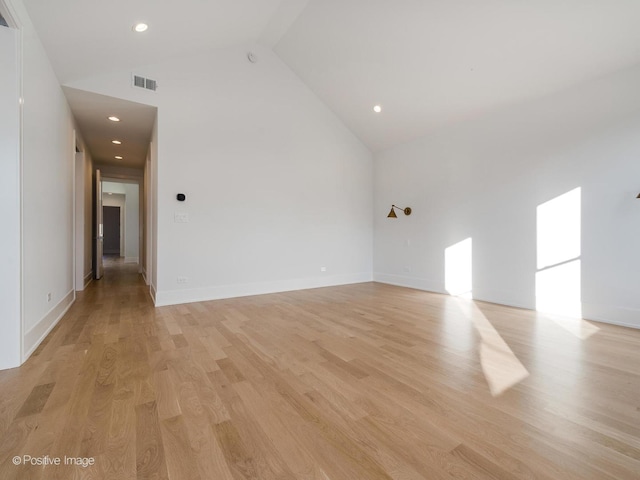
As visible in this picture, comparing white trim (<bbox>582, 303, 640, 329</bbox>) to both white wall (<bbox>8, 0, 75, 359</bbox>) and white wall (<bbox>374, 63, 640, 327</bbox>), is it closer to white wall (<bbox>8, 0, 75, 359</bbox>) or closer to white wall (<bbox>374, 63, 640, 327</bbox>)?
white wall (<bbox>374, 63, 640, 327</bbox>)

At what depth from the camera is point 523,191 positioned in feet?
13.6

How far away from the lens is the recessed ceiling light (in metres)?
3.06

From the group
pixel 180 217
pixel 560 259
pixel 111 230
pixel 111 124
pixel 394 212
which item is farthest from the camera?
pixel 111 230

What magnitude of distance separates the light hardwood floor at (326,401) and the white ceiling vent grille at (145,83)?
10.1 ft

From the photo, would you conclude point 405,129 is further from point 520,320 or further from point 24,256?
point 24,256

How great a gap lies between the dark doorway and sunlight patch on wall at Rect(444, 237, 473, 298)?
45.4 ft

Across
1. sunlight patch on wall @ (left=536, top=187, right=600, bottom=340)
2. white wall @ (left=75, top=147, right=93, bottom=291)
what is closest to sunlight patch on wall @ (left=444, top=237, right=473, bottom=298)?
sunlight patch on wall @ (left=536, top=187, right=600, bottom=340)

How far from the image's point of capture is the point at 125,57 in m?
3.58

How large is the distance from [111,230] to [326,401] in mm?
14960

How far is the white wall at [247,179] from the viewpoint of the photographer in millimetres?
4246

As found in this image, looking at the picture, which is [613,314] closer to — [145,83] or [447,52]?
[447,52]

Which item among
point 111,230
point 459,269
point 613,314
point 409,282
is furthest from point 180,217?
point 111,230

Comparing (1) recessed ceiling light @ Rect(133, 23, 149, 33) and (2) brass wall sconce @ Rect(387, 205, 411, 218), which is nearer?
(1) recessed ceiling light @ Rect(133, 23, 149, 33)

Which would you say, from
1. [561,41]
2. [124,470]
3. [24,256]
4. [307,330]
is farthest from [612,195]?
[24,256]
